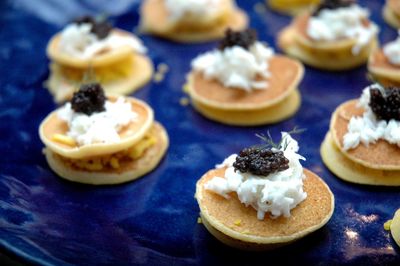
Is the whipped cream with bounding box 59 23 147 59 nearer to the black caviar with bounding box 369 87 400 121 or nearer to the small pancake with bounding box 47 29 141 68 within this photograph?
the small pancake with bounding box 47 29 141 68

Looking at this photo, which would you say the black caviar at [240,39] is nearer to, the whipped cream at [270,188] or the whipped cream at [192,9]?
the whipped cream at [192,9]

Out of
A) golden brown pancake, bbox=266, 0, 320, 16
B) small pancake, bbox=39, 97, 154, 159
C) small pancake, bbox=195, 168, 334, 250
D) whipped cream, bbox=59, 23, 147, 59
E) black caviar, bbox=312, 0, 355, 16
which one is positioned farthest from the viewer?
golden brown pancake, bbox=266, 0, 320, 16

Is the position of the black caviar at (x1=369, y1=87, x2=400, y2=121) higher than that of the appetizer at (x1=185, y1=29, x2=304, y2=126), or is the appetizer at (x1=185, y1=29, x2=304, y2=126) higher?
the black caviar at (x1=369, y1=87, x2=400, y2=121)

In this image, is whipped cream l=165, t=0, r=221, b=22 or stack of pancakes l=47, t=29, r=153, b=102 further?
whipped cream l=165, t=0, r=221, b=22

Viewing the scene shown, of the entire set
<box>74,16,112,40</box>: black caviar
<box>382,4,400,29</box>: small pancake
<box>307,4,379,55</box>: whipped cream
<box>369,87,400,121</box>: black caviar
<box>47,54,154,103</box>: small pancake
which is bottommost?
<box>47,54,154,103</box>: small pancake

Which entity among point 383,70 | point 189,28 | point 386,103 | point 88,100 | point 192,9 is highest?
point 386,103

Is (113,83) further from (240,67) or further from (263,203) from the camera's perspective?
(263,203)

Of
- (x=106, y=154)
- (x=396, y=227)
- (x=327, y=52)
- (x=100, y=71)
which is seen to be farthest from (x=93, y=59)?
(x=396, y=227)

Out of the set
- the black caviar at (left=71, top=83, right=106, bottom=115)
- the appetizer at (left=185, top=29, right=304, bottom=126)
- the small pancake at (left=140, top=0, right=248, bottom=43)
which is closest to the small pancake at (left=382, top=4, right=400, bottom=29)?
the small pancake at (left=140, top=0, right=248, bottom=43)
